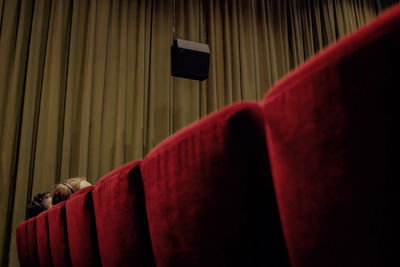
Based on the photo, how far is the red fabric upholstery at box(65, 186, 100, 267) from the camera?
13.1 inches

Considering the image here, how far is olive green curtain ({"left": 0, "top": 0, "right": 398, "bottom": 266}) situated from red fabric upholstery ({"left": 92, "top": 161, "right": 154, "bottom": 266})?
1099 millimetres

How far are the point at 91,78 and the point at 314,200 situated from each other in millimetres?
1386

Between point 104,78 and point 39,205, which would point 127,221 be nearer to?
point 39,205

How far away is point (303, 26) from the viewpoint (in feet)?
6.27

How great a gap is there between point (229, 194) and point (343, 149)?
63 mm

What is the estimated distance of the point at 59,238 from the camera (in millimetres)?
451

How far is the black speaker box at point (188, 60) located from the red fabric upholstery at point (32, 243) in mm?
921

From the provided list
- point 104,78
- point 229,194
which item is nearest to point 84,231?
point 229,194

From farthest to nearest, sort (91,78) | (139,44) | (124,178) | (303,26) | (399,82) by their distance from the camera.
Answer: (303,26), (139,44), (91,78), (124,178), (399,82)

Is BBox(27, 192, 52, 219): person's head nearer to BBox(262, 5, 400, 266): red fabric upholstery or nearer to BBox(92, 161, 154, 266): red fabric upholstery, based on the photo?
BBox(92, 161, 154, 266): red fabric upholstery

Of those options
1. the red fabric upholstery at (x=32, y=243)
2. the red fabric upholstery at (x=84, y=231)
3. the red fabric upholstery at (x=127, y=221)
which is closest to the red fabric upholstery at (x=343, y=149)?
the red fabric upholstery at (x=127, y=221)

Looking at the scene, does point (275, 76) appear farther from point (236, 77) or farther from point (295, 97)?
point (295, 97)

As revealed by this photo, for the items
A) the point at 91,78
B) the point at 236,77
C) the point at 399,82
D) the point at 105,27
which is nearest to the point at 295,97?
the point at 399,82

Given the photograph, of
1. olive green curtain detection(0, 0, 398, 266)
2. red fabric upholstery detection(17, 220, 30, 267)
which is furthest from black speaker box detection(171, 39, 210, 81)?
red fabric upholstery detection(17, 220, 30, 267)
